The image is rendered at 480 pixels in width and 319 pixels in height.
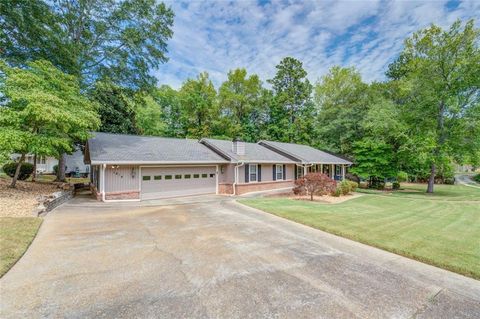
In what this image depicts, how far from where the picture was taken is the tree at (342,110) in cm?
2798

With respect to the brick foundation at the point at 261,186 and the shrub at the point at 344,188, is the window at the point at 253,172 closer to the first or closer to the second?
the brick foundation at the point at 261,186

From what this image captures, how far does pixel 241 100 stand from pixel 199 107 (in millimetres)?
7345

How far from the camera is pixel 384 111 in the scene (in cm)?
2227

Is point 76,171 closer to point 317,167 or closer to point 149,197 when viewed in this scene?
point 149,197

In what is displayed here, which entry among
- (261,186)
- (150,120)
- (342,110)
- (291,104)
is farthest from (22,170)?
(291,104)

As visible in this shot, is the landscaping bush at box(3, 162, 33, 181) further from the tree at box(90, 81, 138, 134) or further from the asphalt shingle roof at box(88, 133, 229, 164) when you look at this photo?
the tree at box(90, 81, 138, 134)

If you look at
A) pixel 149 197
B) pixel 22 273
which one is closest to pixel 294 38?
pixel 149 197

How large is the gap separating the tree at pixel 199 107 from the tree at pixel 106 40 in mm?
14278

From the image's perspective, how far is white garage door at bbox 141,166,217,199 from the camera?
44.9 feet

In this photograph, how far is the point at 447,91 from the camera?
19.6 m

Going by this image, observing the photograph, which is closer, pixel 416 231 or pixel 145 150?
pixel 416 231

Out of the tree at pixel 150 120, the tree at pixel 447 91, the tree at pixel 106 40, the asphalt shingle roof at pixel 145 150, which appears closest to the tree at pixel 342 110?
the tree at pixel 447 91

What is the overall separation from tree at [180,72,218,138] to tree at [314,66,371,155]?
52.0ft

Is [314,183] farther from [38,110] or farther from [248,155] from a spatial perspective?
[38,110]
